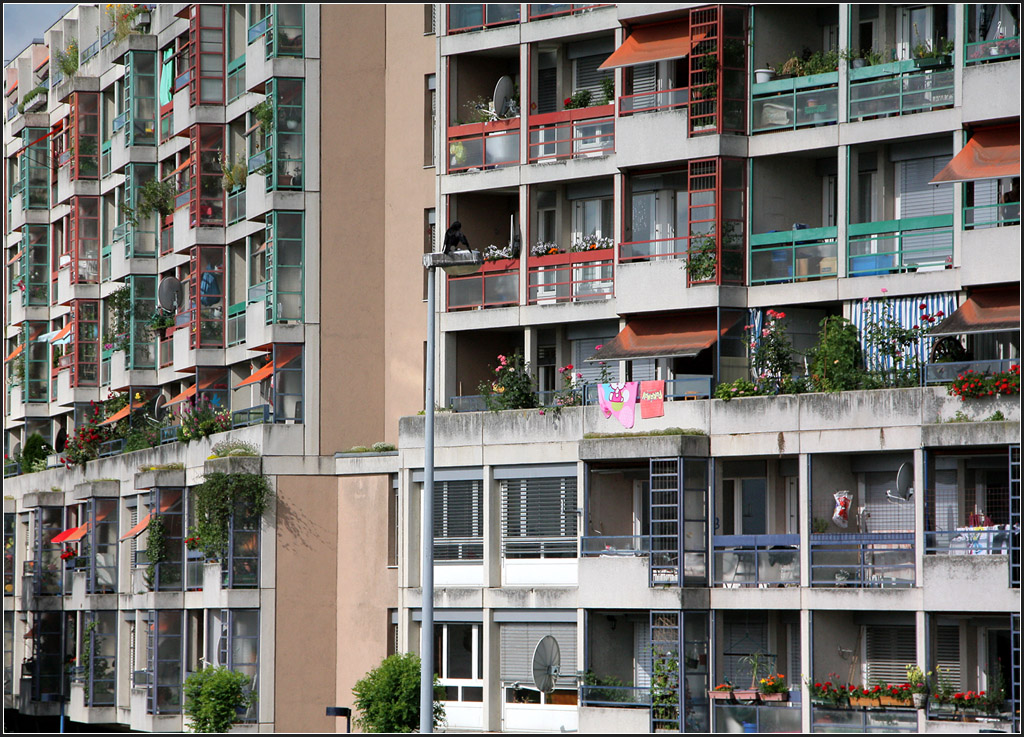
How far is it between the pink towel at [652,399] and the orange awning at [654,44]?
304 inches

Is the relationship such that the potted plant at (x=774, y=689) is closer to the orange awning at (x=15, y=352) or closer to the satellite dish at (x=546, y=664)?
the satellite dish at (x=546, y=664)

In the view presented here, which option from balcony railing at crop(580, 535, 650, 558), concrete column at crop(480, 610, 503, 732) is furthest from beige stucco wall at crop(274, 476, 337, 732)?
balcony railing at crop(580, 535, 650, 558)

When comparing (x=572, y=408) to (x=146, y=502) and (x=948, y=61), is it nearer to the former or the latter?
(x=948, y=61)

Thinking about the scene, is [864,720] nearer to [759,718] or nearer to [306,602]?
[759,718]

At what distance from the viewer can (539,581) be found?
41.4 metres

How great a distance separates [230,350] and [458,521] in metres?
12.9

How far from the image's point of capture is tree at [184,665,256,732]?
45.7 meters

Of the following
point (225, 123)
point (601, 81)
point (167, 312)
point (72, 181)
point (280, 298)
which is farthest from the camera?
point (72, 181)

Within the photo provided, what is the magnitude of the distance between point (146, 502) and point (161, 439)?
2336 millimetres

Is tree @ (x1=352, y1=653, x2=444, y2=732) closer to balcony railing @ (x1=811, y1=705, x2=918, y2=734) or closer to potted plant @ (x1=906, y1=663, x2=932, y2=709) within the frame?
balcony railing @ (x1=811, y1=705, x2=918, y2=734)

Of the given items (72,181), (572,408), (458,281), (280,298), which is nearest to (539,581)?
(572,408)

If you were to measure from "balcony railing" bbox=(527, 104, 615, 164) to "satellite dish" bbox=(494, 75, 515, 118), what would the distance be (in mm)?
941

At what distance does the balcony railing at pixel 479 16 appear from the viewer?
45.2 meters

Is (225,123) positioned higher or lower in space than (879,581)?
higher
